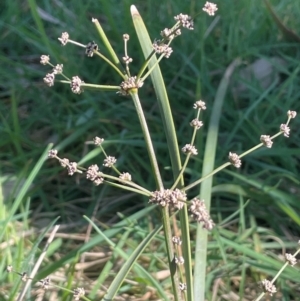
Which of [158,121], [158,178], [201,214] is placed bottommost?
[201,214]

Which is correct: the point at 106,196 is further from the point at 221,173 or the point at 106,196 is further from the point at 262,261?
the point at 262,261

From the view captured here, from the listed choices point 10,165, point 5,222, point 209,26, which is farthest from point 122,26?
point 5,222

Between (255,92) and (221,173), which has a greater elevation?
(255,92)

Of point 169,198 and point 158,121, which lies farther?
point 158,121

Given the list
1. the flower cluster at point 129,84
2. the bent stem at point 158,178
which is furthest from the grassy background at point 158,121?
the flower cluster at point 129,84

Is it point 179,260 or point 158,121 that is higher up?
point 158,121

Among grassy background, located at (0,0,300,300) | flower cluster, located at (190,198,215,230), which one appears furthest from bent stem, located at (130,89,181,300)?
grassy background, located at (0,0,300,300)

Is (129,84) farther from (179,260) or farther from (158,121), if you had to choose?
(158,121)

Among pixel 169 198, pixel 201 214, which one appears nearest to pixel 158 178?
pixel 169 198
